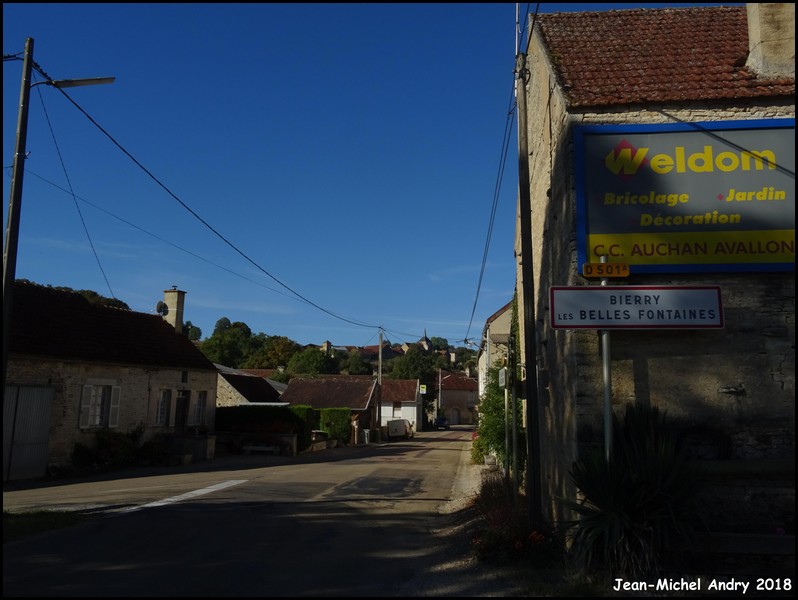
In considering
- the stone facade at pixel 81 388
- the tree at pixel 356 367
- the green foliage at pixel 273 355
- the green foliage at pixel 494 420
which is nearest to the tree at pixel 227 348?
the green foliage at pixel 273 355

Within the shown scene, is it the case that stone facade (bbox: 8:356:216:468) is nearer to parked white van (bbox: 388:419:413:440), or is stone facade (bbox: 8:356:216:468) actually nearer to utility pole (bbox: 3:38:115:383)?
utility pole (bbox: 3:38:115:383)

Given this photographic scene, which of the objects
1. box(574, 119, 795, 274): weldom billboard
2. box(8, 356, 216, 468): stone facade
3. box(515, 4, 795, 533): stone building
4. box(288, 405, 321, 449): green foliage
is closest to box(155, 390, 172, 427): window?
box(8, 356, 216, 468): stone facade

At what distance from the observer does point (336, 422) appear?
3600cm

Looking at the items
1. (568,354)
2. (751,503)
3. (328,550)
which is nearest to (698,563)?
(751,503)

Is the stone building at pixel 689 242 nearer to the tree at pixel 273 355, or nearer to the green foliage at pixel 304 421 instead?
the green foliage at pixel 304 421

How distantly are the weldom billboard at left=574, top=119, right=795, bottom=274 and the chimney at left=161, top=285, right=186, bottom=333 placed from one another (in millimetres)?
22188

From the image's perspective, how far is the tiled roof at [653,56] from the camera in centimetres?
912

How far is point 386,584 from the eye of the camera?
22.2 feet

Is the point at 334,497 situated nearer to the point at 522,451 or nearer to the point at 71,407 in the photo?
the point at 522,451

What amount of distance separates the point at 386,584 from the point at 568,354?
3.69m

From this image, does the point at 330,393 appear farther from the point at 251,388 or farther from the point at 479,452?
the point at 479,452

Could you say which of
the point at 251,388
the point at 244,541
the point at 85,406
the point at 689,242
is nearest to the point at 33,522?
the point at 244,541

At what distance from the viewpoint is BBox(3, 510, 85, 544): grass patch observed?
28.9ft

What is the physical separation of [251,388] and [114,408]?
15.7 m
